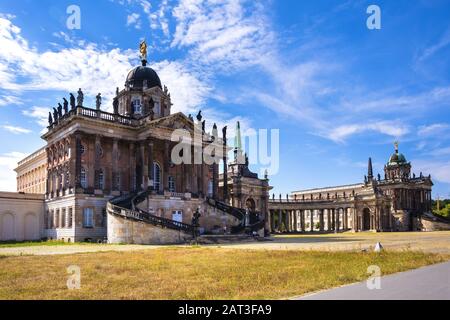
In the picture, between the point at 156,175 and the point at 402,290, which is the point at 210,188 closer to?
the point at 156,175

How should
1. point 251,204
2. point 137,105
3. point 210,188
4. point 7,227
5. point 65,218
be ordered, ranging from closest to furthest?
point 65,218, point 7,227, point 137,105, point 210,188, point 251,204

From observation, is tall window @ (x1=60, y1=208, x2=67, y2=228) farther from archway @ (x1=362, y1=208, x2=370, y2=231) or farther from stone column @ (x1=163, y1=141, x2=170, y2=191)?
archway @ (x1=362, y1=208, x2=370, y2=231)

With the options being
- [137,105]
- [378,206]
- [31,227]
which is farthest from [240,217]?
[378,206]

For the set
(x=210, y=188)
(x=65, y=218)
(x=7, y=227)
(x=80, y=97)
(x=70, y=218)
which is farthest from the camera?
(x=210, y=188)

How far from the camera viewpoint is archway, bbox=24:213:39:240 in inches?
2322

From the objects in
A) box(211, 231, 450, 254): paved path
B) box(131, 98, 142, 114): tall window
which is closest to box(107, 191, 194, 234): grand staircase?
box(211, 231, 450, 254): paved path

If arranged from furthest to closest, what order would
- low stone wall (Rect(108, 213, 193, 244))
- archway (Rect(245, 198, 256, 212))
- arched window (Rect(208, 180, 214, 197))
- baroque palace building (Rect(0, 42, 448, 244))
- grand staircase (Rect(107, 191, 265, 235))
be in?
archway (Rect(245, 198, 256, 212))
arched window (Rect(208, 180, 214, 197))
baroque palace building (Rect(0, 42, 448, 244))
grand staircase (Rect(107, 191, 265, 235))
low stone wall (Rect(108, 213, 193, 244))

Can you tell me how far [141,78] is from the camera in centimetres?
6531

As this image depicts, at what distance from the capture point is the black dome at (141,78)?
6494cm

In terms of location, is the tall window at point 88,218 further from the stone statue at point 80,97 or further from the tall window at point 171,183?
the stone statue at point 80,97

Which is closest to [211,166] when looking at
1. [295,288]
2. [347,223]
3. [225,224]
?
[225,224]

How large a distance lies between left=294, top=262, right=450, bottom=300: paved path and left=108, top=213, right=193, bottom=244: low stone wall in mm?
29397

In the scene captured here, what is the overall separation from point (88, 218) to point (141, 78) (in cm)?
2453

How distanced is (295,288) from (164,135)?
4486 cm
